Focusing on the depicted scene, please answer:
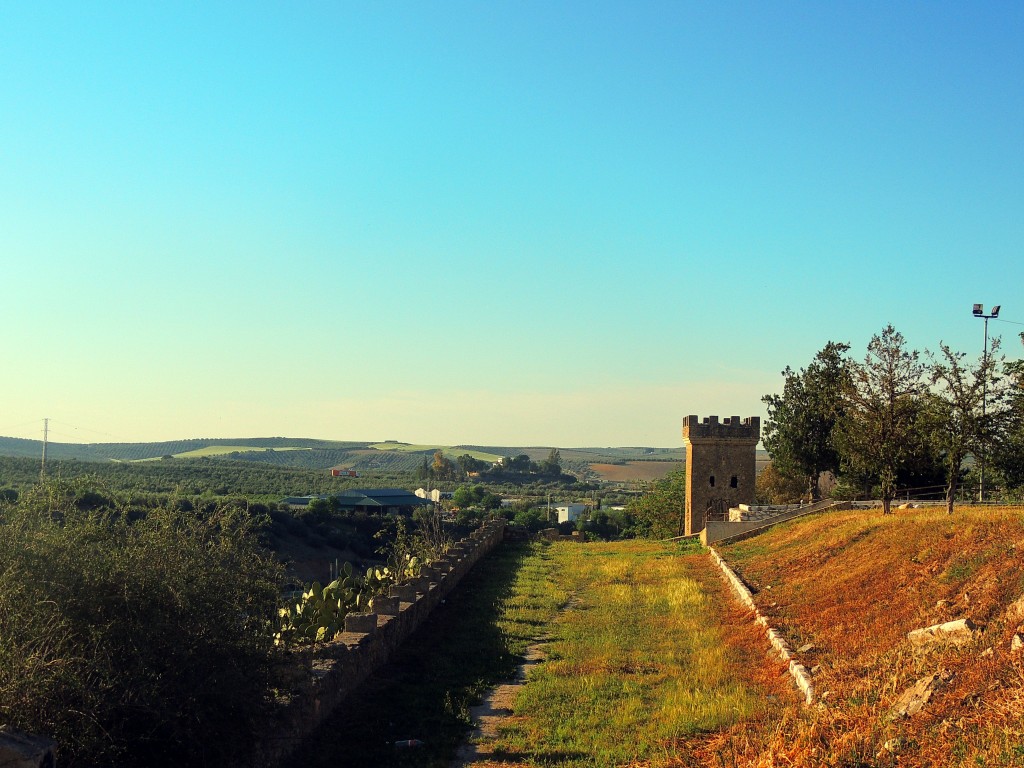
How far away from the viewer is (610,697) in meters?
10.4

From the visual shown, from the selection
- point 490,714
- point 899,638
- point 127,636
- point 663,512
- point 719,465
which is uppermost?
point 719,465

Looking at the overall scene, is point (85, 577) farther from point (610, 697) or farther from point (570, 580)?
point (570, 580)

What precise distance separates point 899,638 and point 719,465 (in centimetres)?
2888

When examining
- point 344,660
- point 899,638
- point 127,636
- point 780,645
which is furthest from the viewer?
point 780,645

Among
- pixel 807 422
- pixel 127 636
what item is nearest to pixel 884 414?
pixel 807 422

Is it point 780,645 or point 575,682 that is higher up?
point 780,645

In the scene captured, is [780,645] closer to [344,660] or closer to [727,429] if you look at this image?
[344,660]

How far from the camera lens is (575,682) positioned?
1106cm

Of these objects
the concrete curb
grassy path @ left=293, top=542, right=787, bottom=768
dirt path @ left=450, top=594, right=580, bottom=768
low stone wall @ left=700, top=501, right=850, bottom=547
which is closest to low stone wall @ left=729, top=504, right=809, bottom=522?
low stone wall @ left=700, top=501, right=850, bottom=547

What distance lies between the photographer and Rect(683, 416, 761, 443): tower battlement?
128 ft

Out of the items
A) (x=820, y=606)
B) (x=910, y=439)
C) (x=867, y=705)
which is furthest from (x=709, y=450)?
(x=867, y=705)

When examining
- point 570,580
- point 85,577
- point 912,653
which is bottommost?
point 570,580

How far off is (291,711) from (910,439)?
22282mm

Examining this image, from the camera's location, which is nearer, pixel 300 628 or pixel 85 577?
pixel 85 577
